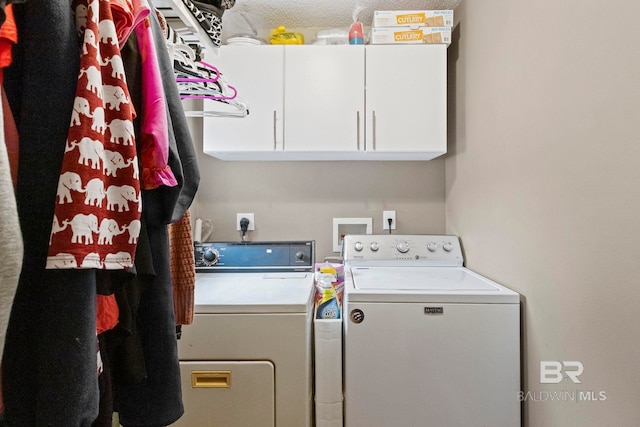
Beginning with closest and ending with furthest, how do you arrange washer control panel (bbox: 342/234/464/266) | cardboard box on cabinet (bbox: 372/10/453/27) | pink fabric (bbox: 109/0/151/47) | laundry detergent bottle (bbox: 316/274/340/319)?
pink fabric (bbox: 109/0/151/47), laundry detergent bottle (bbox: 316/274/340/319), cardboard box on cabinet (bbox: 372/10/453/27), washer control panel (bbox: 342/234/464/266)

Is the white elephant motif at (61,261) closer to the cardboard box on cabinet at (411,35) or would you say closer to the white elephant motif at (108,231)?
the white elephant motif at (108,231)

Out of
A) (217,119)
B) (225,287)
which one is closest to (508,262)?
(225,287)

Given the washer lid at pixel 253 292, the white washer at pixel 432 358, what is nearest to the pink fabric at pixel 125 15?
the washer lid at pixel 253 292

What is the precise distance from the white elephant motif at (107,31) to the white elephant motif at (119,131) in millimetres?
134

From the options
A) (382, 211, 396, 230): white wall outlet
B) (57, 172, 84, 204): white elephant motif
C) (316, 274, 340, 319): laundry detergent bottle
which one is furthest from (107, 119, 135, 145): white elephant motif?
(382, 211, 396, 230): white wall outlet

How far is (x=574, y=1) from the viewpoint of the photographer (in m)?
0.98

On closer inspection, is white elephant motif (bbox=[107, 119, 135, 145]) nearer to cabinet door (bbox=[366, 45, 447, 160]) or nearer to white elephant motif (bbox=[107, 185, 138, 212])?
white elephant motif (bbox=[107, 185, 138, 212])

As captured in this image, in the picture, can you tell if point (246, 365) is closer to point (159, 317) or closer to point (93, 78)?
point (159, 317)

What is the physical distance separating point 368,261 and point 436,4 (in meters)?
1.50

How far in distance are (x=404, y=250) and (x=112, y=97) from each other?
160 centimetres

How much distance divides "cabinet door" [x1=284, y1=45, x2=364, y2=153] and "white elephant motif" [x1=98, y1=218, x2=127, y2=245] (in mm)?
1279

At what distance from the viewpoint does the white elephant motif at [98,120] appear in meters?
0.50

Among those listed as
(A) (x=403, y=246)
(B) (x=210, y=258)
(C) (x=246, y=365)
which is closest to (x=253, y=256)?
(B) (x=210, y=258)

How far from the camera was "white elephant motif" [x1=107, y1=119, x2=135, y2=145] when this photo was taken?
55cm
